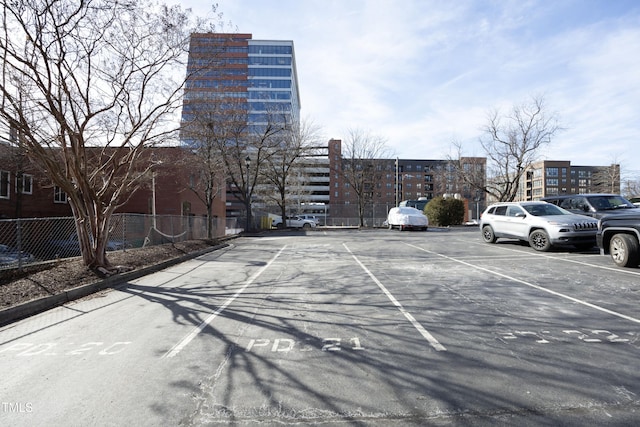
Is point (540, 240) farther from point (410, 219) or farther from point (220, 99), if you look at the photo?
point (220, 99)

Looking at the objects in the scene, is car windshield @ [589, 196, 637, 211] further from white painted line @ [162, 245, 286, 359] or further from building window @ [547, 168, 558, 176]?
building window @ [547, 168, 558, 176]

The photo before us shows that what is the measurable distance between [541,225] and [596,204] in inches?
109

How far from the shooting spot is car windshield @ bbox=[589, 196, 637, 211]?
1326cm

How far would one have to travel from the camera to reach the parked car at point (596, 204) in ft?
43.0

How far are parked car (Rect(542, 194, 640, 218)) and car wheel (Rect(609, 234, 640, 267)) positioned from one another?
156 inches

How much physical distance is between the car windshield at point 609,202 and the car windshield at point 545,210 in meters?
1.35

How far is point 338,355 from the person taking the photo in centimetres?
413

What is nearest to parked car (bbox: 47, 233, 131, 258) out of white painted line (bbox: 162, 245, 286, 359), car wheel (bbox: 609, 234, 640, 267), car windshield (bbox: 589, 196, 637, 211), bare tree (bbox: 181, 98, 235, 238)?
bare tree (bbox: 181, 98, 235, 238)

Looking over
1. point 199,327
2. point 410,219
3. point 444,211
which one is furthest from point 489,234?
point 444,211

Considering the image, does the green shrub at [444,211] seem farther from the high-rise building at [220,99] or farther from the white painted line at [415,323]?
the white painted line at [415,323]

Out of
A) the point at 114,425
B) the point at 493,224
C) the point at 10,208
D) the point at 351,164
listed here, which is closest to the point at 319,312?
the point at 114,425

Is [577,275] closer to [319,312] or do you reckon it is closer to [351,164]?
[319,312]

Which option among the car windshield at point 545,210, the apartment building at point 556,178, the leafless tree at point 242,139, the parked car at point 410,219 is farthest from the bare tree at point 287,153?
the apartment building at point 556,178

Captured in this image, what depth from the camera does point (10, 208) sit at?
78.2 feet
